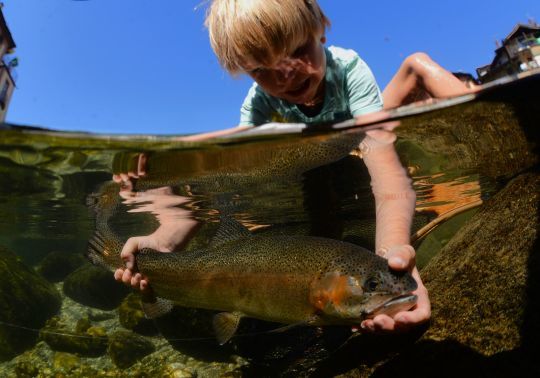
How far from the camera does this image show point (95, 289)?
26.9 feet

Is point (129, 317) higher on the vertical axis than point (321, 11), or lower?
lower

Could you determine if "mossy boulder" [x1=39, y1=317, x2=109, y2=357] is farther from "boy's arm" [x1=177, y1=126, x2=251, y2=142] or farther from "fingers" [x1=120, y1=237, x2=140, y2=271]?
"boy's arm" [x1=177, y1=126, x2=251, y2=142]

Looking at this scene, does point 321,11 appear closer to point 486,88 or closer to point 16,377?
point 486,88

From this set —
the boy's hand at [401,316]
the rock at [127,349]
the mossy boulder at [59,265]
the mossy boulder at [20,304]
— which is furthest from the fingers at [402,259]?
the mossy boulder at [59,265]

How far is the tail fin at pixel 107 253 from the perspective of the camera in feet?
15.6

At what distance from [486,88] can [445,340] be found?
2.80 m

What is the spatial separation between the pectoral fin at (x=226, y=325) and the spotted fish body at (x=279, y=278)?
0.03 m

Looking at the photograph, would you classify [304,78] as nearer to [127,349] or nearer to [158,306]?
[158,306]

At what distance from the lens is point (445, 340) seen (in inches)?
159

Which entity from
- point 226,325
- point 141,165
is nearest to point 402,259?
point 226,325

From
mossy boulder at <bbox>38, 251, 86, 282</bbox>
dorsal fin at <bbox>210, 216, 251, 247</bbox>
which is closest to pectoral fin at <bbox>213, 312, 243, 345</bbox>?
dorsal fin at <bbox>210, 216, 251, 247</bbox>

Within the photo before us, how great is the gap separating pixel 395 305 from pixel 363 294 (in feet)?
0.81

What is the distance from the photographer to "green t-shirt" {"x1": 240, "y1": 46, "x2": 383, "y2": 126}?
443 centimetres

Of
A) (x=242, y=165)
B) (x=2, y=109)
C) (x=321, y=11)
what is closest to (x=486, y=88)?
(x=321, y=11)
